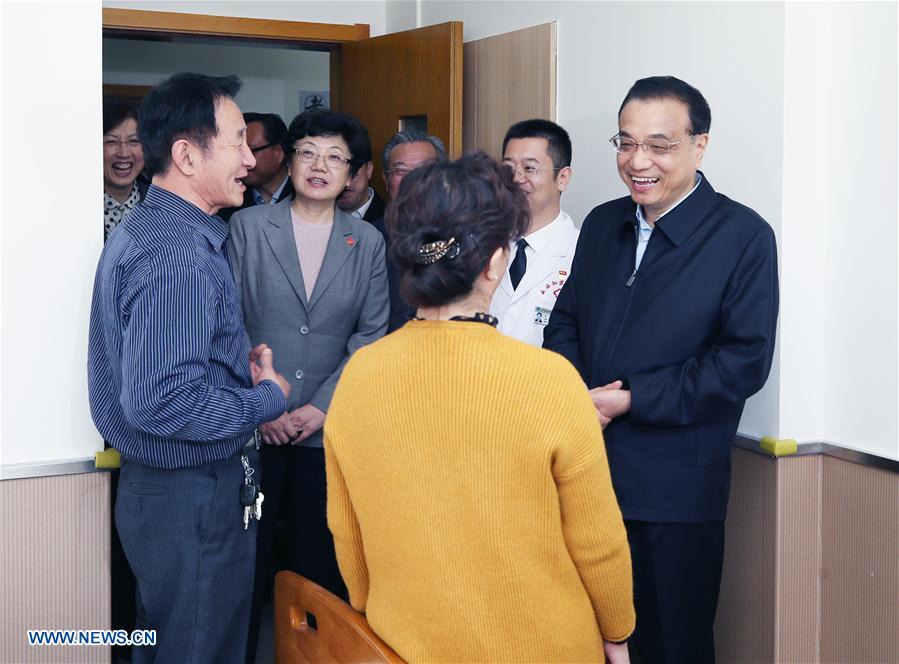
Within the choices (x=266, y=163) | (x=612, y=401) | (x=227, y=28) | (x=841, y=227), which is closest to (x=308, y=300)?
(x=612, y=401)

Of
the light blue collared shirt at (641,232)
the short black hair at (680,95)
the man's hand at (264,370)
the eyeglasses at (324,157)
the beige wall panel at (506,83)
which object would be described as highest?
the beige wall panel at (506,83)

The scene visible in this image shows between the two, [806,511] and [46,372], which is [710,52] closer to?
[806,511]

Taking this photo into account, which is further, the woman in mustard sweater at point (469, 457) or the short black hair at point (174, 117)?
the short black hair at point (174, 117)

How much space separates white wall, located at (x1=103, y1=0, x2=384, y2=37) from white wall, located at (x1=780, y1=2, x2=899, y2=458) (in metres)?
2.65

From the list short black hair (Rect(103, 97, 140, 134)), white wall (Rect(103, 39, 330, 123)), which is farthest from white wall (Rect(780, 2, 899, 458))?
white wall (Rect(103, 39, 330, 123))

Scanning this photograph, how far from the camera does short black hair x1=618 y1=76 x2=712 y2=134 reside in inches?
89.9

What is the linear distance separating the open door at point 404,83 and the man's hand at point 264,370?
179 cm

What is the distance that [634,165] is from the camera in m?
2.28

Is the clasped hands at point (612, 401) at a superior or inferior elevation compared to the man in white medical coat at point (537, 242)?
inferior

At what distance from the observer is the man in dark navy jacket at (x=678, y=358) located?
218 cm

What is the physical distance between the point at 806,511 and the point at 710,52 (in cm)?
127

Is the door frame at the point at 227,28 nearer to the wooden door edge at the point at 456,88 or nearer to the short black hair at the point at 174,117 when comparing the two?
the wooden door edge at the point at 456,88

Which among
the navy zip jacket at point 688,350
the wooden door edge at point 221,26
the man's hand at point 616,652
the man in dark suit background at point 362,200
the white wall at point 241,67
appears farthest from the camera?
the white wall at point 241,67


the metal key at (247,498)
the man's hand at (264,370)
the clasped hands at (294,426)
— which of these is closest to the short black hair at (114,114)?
the clasped hands at (294,426)
